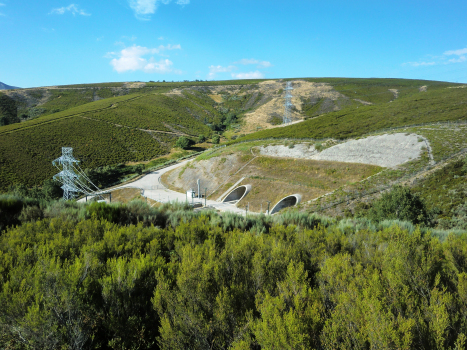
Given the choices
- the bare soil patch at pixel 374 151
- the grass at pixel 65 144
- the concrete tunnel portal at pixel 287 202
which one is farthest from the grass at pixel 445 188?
the grass at pixel 65 144

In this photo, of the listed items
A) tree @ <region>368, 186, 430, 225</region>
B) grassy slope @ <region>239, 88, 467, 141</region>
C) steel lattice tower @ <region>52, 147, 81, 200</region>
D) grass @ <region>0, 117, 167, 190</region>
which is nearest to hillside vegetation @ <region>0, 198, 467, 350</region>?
tree @ <region>368, 186, 430, 225</region>

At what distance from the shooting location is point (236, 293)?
4.61 metres

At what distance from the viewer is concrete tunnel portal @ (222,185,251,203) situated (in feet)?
117

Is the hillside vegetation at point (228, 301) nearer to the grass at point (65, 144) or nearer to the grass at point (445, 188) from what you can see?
the grass at point (445, 188)

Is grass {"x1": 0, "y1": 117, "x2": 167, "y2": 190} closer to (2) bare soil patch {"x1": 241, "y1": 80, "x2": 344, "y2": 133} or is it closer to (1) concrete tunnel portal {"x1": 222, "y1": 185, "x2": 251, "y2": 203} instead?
(1) concrete tunnel portal {"x1": 222, "y1": 185, "x2": 251, "y2": 203}

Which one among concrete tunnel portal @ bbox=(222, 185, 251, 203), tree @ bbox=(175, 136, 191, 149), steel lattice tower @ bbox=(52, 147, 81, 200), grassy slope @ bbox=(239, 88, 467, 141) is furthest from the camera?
tree @ bbox=(175, 136, 191, 149)

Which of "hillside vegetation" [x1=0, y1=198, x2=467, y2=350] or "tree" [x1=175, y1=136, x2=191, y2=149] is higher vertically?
"tree" [x1=175, y1=136, x2=191, y2=149]

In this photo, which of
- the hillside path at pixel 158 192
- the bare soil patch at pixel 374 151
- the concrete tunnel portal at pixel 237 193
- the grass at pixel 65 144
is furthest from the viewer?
the grass at pixel 65 144

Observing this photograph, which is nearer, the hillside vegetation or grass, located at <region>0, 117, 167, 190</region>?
the hillside vegetation

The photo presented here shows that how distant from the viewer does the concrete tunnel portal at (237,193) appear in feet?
117

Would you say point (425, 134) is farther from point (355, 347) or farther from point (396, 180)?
point (355, 347)

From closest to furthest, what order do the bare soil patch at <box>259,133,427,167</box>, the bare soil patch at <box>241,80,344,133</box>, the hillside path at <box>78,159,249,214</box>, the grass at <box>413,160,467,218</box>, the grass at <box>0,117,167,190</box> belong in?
the grass at <box>413,160,467,218</box>
the bare soil patch at <box>259,133,427,167</box>
the hillside path at <box>78,159,249,214</box>
the grass at <box>0,117,167,190</box>
the bare soil patch at <box>241,80,344,133</box>

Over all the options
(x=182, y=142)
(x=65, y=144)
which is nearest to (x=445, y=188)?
(x=182, y=142)

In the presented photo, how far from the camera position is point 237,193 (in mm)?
37531
